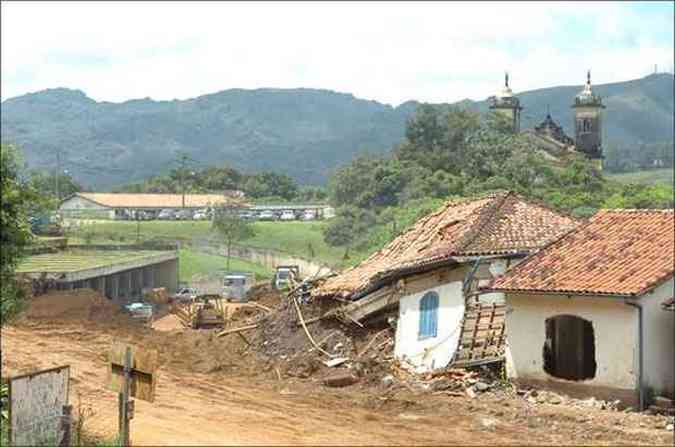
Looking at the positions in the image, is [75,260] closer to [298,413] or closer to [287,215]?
[298,413]

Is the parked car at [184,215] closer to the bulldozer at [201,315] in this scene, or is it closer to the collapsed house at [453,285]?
the bulldozer at [201,315]

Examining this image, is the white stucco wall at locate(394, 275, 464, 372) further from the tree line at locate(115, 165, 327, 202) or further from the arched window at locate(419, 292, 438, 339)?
the tree line at locate(115, 165, 327, 202)

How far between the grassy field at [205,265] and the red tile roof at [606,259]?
44133 mm

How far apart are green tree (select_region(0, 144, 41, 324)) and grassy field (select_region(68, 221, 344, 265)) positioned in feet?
187

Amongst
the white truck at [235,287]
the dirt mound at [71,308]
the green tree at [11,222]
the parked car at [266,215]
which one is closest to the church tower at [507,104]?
the parked car at [266,215]

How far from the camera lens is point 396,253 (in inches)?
1398

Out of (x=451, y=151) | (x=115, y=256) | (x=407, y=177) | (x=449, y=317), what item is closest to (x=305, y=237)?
(x=407, y=177)

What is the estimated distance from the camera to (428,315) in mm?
30062

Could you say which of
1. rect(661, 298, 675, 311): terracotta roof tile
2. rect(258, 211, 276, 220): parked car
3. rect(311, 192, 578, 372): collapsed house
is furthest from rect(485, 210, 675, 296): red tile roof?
rect(258, 211, 276, 220): parked car

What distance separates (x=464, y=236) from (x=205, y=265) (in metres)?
47.3

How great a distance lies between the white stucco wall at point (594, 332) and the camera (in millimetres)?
24000

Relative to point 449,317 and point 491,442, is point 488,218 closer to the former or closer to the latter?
point 449,317

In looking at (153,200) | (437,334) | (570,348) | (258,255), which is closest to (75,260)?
(437,334)

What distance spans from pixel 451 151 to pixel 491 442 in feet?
252
